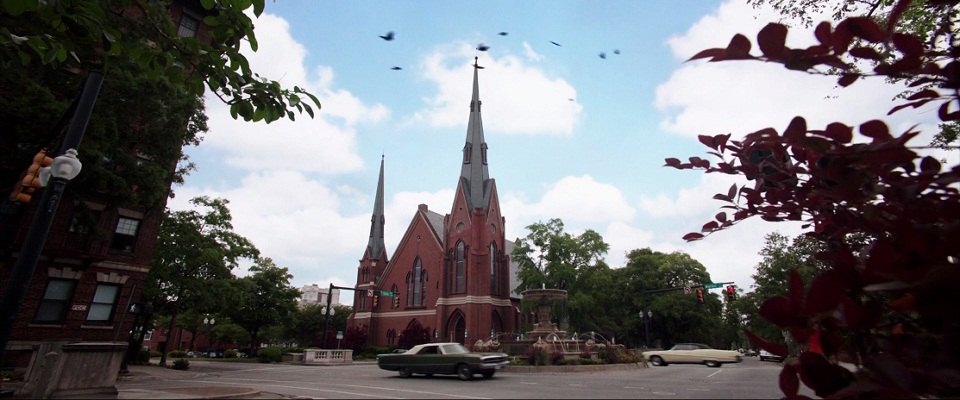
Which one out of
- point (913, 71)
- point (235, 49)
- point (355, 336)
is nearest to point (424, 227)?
point (355, 336)

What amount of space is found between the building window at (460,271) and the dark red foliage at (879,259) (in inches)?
1773

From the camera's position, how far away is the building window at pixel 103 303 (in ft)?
67.1

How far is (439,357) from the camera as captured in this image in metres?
18.0

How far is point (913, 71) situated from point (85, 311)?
26.5 metres

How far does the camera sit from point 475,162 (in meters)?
50.9

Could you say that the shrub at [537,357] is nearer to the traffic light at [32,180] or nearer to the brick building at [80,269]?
the brick building at [80,269]

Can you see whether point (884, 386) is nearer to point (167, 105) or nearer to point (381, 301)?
point (167, 105)

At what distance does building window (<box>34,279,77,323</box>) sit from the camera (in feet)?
62.8

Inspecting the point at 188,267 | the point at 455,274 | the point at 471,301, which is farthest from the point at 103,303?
the point at 455,274

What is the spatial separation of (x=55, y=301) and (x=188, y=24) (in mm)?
14904

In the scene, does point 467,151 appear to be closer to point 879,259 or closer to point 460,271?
point 460,271

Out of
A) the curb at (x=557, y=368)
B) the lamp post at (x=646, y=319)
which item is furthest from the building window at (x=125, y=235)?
the lamp post at (x=646, y=319)

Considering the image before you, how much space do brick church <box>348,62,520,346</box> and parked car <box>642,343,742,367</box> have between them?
16899mm

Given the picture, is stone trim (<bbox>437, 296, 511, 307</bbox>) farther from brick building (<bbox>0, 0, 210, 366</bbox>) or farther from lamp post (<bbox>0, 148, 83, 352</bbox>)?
lamp post (<bbox>0, 148, 83, 352</bbox>)
